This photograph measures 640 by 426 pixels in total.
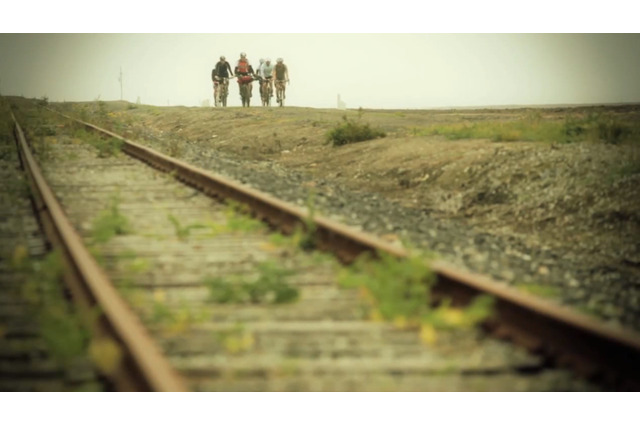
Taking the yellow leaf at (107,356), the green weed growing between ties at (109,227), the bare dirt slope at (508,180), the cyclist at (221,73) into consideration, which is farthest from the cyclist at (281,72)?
the yellow leaf at (107,356)

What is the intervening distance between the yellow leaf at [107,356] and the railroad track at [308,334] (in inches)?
1.6

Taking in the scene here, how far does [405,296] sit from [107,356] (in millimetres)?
1898

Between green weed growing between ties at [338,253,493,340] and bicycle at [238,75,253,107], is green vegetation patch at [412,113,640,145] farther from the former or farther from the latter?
bicycle at [238,75,253,107]

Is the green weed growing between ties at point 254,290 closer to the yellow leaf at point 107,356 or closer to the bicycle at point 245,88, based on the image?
the yellow leaf at point 107,356

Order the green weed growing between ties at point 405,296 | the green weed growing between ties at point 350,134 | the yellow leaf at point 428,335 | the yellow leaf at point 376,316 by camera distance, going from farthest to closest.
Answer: the green weed growing between ties at point 350,134, the yellow leaf at point 376,316, the green weed growing between ties at point 405,296, the yellow leaf at point 428,335

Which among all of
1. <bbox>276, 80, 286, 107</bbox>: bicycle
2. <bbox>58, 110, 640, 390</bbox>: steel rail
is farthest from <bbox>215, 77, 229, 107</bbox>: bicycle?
<bbox>58, 110, 640, 390</bbox>: steel rail

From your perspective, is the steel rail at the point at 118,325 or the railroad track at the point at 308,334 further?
the railroad track at the point at 308,334

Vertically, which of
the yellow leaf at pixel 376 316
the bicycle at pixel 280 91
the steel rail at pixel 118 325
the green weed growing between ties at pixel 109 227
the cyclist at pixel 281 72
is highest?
the cyclist at pixel 281 72

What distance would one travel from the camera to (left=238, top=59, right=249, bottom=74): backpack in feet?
79.6

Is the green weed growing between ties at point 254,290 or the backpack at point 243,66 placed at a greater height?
the backpack at point 243,66

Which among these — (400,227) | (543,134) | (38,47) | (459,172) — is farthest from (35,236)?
(38,47)

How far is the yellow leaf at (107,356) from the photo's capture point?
2699mm

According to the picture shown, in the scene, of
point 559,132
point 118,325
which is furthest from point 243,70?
point 118,325
